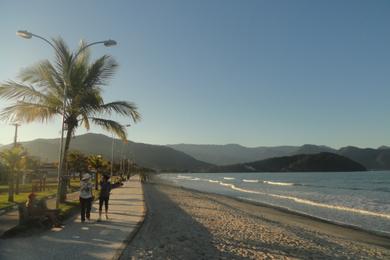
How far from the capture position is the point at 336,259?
1090 centimetres

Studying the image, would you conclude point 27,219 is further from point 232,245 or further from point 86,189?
point 232,245

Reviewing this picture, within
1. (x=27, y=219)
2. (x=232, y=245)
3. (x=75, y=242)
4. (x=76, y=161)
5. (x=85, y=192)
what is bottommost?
(x=232, y=245)

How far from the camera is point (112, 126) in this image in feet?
61.1

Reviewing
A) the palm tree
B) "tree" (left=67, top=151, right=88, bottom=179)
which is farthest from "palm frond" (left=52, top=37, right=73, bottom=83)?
"tree" (left=67, top=151, right=88, bottom=179)

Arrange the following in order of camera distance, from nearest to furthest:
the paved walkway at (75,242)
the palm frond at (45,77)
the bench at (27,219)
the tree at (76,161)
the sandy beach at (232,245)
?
the paved walkway at (75,242) → the sandy beach at (232,245) → the bench at (27,219) → the palm frond at (45,77) → the tree at (76,161)

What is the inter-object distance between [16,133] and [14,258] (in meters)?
25.3

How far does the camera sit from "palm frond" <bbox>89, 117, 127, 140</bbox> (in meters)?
18.5

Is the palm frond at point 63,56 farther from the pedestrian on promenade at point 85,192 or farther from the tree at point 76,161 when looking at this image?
the tree at point 76,161

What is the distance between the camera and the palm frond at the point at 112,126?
18.5 metres

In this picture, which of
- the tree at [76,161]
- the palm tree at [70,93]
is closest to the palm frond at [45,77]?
the palm tree at [70,93]

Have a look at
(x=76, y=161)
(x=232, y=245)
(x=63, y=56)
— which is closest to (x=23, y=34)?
(x=63, y=56)

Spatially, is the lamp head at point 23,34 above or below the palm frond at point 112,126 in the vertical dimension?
above

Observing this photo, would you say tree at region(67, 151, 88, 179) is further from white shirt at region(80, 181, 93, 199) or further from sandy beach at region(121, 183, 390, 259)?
white shirt at region(80, 181, 93, 199)

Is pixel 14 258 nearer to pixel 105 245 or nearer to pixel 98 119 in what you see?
pixel 105 245
